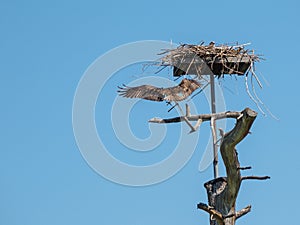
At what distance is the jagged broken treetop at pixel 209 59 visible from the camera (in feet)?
34.5

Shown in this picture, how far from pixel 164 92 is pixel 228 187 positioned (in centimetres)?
193

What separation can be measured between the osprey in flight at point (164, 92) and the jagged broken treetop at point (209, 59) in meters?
0.32

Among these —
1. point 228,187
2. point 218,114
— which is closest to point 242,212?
point 228,187

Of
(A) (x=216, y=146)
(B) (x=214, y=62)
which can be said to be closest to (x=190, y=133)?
(A) (x=216, y=146)

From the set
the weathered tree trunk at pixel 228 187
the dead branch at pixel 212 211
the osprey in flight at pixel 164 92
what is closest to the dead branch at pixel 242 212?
the weathered tree trunk at pixel 228 187

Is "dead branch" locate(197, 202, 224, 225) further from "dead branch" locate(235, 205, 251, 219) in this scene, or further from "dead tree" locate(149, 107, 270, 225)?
"dead branch" locate(235, 205, 251, 219)

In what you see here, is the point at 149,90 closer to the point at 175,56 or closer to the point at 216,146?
the point at 175,56

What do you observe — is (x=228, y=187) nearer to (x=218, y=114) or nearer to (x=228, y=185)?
(x=228, y=185)

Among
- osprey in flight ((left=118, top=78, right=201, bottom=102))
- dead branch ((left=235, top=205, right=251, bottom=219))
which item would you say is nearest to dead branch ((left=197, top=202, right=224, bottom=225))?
dead branch ((left=235, top=205, right=251, bottom=219))

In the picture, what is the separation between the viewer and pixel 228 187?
31.1 feet

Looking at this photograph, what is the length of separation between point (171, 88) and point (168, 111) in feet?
1.12

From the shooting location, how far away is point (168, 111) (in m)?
10.8

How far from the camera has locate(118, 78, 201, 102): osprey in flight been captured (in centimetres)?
1078

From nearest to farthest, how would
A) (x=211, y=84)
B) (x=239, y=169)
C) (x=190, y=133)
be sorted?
(x=239, y=169) → (x=190, y=133) → (x=211, y=84)
